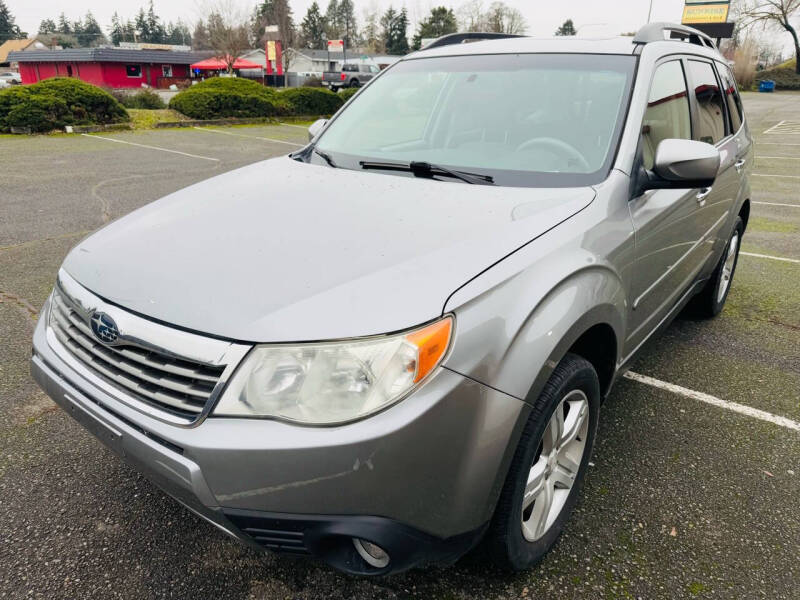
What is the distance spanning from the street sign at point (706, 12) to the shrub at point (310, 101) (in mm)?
31901

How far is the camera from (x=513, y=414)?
1659 mm

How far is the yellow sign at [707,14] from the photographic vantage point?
42.3 m

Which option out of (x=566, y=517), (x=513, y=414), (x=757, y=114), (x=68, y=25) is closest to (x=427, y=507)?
(x=513, y=414)

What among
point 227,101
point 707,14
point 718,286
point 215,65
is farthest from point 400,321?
point 215,65

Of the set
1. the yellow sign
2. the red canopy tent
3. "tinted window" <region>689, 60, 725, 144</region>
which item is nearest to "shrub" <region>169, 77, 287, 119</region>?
"tinted window" <region>689, 60, 725, 144</region>

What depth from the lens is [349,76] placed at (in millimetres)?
41750

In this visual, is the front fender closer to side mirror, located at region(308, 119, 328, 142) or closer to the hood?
the hood

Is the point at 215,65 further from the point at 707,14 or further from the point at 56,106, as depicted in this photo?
the point at 56,106

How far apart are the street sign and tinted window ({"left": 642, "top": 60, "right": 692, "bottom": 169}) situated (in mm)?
46551

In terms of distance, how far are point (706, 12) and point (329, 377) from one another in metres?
51.0

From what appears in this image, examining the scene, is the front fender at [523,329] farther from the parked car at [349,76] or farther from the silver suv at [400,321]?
the parked car at [349,76]

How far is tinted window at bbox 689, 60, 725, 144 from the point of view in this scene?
3.33 meters

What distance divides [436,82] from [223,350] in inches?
85.8

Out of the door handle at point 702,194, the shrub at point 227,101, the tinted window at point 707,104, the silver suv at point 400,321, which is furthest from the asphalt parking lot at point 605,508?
the shrub at point 227,101
